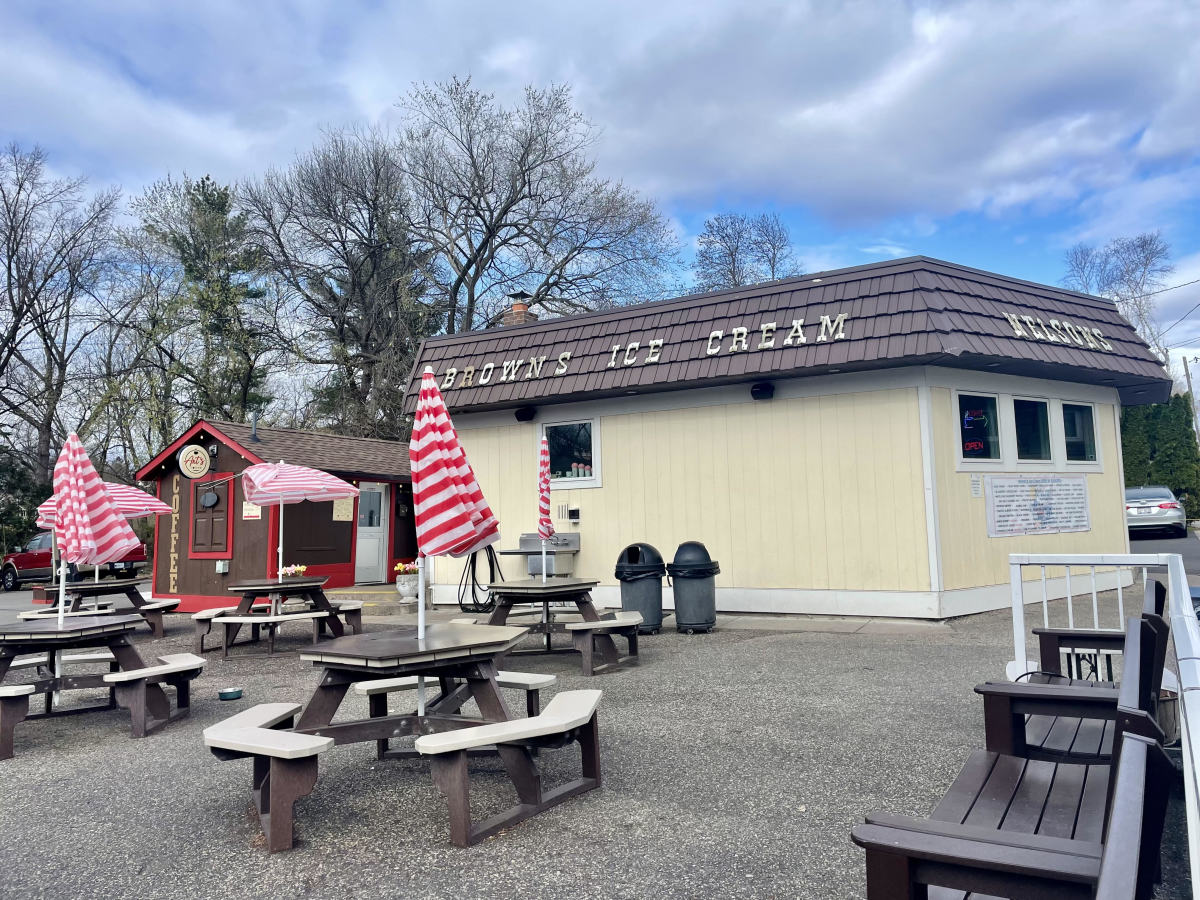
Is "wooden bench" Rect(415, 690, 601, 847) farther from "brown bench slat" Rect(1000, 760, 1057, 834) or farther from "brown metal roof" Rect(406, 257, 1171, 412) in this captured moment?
"brown metal roof" Rect(406, 257, 1171, 412)

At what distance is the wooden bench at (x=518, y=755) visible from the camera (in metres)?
3.58

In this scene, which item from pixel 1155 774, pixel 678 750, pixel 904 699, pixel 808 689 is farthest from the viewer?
pixel 808 689

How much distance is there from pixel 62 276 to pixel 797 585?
28874 mm

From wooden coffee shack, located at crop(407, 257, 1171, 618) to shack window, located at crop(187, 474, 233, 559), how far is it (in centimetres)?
626

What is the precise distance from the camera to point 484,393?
12188 mm

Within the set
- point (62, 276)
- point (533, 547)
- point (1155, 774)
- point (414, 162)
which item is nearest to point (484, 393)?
point (533, 547)

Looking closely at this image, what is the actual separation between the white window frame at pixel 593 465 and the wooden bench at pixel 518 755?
293 inches

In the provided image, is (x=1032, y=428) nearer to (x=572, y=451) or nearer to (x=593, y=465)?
(x=593, y=465)

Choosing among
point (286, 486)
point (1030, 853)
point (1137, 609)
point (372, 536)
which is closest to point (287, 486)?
point (286, 486)

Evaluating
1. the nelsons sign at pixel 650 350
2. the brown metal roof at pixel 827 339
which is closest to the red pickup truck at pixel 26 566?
the nelsons sign at pixel 650 350

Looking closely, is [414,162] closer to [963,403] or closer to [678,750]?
[963,403]

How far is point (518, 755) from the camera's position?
3.90 metres

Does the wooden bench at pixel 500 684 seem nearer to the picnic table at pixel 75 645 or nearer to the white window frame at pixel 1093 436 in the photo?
the picnic table at pixel 75 645

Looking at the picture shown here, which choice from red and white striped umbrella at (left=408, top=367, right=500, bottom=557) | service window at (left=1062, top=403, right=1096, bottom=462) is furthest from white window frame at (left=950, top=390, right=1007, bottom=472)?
red and white striped umbrella at (left=408, top=367, right=500, bottom=557)
